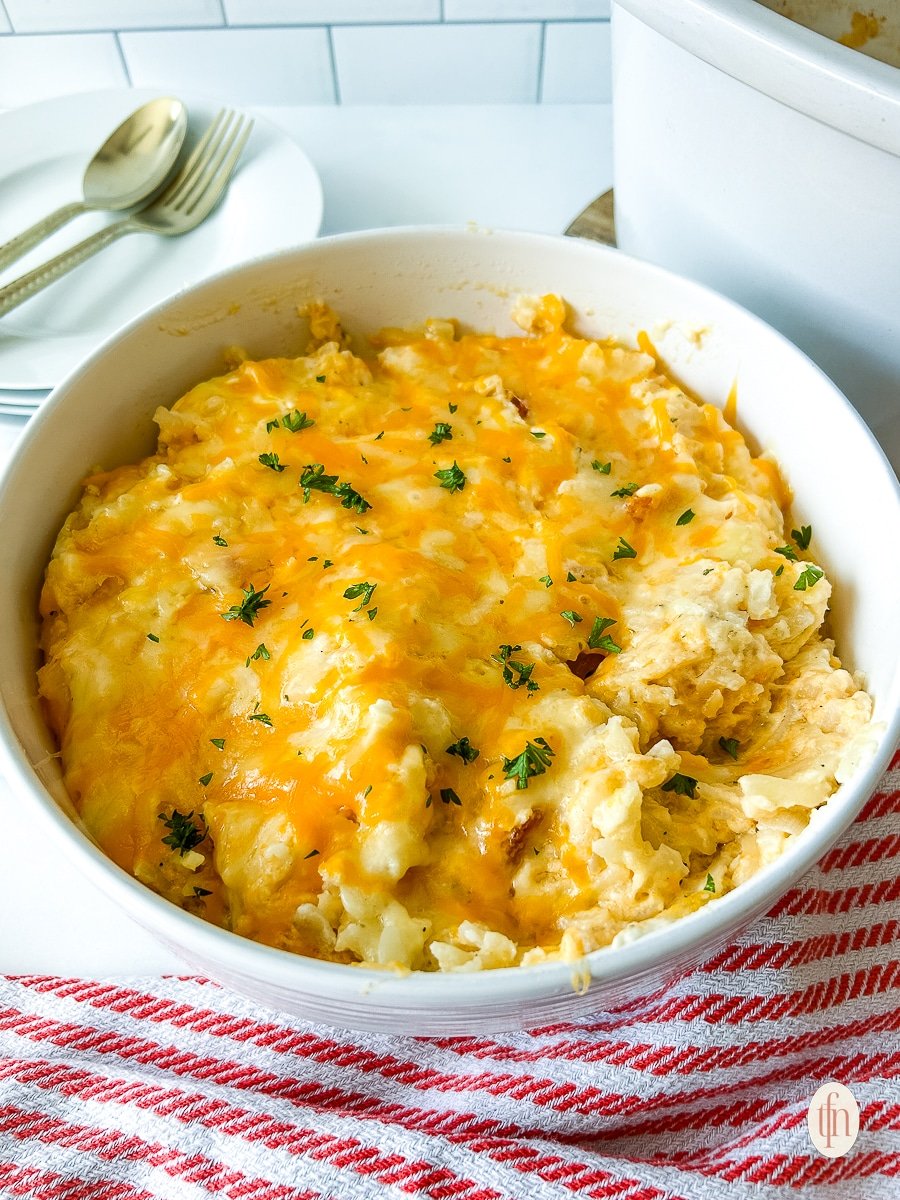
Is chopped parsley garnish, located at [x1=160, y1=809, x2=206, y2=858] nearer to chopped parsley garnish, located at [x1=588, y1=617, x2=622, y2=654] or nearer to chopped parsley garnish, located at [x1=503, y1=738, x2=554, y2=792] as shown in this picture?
chopped parsley garnish, located at [x1=503, y1=738, x2=554, y2=792]

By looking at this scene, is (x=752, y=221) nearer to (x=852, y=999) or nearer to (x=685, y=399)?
(x=685, y=399)

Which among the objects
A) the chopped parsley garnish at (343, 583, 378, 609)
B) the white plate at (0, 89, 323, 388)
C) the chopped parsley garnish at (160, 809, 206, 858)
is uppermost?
the white plate at (0, 89, 323, 388)

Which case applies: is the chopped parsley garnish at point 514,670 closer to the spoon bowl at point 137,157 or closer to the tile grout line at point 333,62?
the spoon bowl at point 137,157

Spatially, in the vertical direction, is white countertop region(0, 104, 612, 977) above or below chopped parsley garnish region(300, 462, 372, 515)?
above

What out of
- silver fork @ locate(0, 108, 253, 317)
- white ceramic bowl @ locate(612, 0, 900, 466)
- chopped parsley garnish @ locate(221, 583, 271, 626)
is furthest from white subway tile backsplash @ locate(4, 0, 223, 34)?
chopped parsley garnish @ locate(221, 583, 271, 626)

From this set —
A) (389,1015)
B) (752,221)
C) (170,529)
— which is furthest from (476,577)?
(752,221)

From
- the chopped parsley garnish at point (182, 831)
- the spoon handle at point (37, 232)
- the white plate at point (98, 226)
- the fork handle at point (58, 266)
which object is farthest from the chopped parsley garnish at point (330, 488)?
the spoon handle at point (37, 232)

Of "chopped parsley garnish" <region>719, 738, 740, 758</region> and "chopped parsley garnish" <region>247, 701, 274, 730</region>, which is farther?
"chopped parsley garnish" <region>719, 738, 740, 758</region>

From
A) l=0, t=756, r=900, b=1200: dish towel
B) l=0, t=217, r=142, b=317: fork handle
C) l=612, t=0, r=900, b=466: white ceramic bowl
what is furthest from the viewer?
l=0, t=217, r=142, b=317: fork handle
